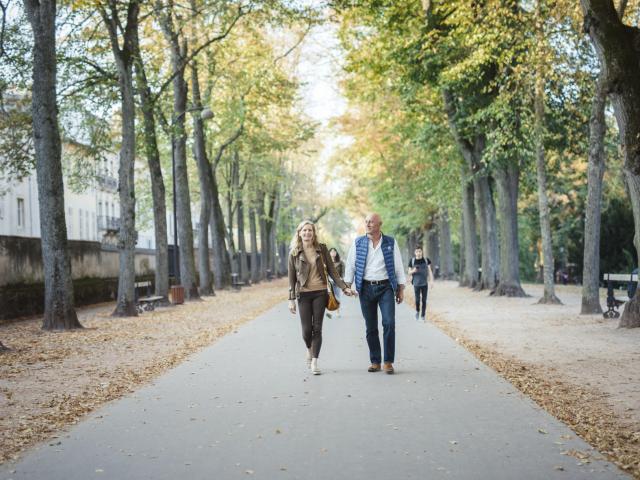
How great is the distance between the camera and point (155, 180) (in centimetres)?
2547

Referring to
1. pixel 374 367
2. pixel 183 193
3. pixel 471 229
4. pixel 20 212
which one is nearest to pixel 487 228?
pixel 471 229

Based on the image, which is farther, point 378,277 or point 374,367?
point 374,367

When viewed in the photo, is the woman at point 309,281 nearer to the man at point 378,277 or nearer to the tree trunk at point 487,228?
the man at point 378,277

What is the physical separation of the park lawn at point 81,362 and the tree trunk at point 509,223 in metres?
10.3

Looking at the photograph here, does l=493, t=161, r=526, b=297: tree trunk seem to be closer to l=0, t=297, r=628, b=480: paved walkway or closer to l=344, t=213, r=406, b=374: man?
l=0, t=297, r=628, b=480: paved walkway

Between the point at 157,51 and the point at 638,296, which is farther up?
the point at 157,51

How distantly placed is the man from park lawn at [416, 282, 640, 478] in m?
1.53

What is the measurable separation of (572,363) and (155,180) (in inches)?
679

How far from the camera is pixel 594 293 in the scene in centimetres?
1923

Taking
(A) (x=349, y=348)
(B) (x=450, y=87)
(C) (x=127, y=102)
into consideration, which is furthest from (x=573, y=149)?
(A) (x=349, y=348)

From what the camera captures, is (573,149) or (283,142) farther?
(283,142)

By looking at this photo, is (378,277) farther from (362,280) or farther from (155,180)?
(155,180)

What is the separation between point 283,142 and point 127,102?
59.9ft

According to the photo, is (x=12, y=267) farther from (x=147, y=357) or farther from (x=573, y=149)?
(x=573, y=149)
